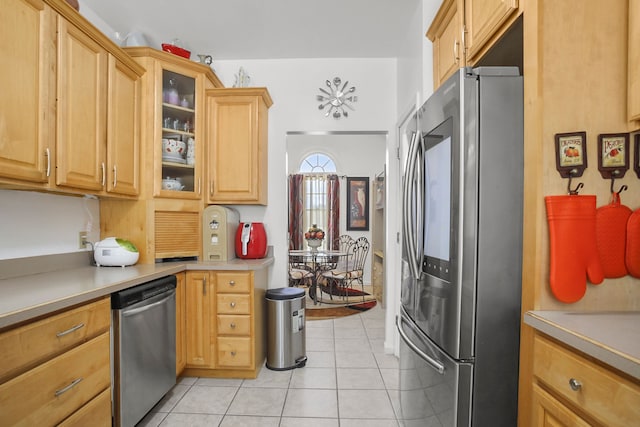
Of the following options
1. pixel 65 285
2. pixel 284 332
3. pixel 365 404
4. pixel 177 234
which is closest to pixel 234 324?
pixel 284 332

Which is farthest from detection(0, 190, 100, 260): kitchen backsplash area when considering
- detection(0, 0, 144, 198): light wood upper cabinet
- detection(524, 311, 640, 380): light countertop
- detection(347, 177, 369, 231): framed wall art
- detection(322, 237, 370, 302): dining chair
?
detection(347, 177, 369, 231): framed wall art

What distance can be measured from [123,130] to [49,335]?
1.48 metres

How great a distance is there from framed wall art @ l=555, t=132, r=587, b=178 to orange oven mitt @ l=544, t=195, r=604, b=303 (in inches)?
3.7

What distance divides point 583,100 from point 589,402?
0.90 metres

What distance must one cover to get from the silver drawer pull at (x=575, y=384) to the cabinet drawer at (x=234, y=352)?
2102 mm

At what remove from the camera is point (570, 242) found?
111 centimetres

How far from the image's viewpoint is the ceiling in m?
2.55

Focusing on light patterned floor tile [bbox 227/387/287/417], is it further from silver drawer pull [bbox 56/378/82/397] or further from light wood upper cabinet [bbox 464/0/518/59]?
light wood upper cabinet [bbox 464/0/518/59]

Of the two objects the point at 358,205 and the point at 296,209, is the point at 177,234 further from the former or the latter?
the point at 358,205

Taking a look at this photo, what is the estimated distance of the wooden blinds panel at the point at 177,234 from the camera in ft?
8.48

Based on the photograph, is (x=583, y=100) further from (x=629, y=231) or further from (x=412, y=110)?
(x=412, y=110)

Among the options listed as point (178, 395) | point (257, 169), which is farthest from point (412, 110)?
point (178, 395)

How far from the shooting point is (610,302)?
1138 mm

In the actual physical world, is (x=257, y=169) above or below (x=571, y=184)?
above
